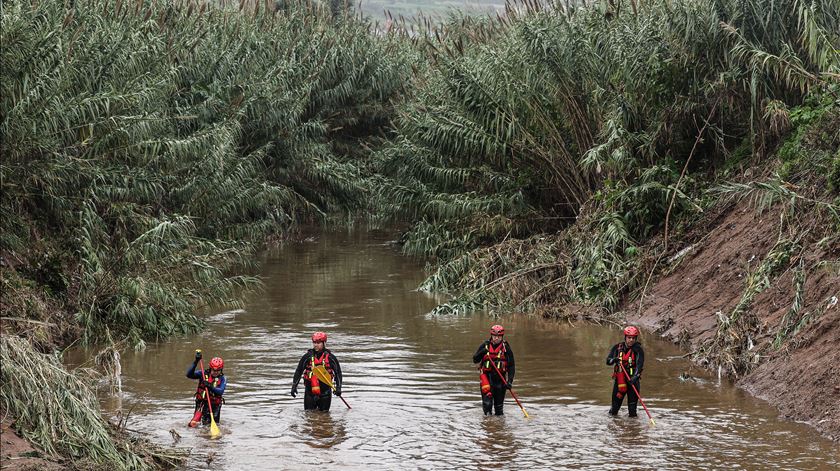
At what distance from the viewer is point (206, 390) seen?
13.3 metres

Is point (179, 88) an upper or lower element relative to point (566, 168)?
upper

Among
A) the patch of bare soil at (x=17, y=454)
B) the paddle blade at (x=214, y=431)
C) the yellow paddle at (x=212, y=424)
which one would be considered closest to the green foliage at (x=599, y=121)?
the yellow paddle at (x=212, y=424)

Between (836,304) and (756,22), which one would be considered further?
(756,22)

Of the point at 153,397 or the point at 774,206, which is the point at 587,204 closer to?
the point at 774,206

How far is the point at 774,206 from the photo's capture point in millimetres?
19031

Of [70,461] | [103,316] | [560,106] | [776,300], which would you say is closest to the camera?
[70,461]

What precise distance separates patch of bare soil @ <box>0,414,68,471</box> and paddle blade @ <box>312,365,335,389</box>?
4.49m

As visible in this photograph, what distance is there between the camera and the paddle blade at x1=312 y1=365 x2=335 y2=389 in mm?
14109

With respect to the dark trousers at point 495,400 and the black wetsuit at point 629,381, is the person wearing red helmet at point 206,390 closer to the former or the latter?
the dark trousers at point 495,400

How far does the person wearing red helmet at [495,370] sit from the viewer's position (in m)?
14.0

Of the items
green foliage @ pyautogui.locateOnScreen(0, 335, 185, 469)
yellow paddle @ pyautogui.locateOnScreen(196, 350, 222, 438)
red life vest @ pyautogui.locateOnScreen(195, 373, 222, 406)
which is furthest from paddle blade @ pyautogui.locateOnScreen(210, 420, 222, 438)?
green foliage @ pyautogui.locateOnScreen(0, 335, 185, 469)

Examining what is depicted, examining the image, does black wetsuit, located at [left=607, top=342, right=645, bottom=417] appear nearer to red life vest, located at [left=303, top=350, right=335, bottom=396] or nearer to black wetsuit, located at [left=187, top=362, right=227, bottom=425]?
red life vest, located at [left=303, top=350, right=335, bottom=396]

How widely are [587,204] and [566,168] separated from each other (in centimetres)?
205

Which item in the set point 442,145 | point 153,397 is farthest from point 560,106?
point 153,397
